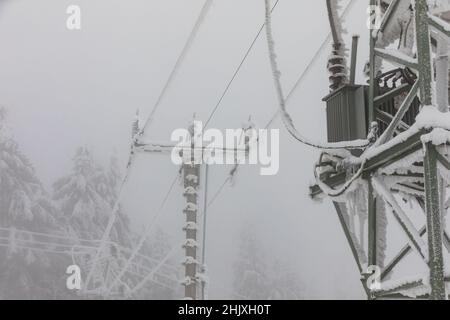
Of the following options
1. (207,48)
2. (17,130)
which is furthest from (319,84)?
(17,130)

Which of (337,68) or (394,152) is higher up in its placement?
(337,68)

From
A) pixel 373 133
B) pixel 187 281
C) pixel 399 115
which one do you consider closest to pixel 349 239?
pixel 373 133

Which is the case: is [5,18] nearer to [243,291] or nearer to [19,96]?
[19,96]

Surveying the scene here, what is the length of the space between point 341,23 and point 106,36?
7754 centimetres

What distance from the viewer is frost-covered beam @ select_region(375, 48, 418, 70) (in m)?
5.97

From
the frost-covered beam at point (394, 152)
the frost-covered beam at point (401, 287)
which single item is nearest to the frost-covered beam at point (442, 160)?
the frost-covered beam at point (394, 152)

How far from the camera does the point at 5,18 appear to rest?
231 feet

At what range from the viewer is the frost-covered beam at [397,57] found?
5.97m

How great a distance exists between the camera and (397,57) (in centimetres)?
648

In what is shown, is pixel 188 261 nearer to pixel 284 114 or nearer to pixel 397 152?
pixel 284 114

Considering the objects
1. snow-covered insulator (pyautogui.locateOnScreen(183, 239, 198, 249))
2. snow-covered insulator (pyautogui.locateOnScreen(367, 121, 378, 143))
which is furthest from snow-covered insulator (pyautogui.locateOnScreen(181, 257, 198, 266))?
snow-covered insulator (pyautogui.locateOnScreen(367, 121, 378, 143))

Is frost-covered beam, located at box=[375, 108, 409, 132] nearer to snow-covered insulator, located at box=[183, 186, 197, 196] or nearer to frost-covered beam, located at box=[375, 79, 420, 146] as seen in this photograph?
frost-covered beam, located at box=[375, 79, 420, 146]

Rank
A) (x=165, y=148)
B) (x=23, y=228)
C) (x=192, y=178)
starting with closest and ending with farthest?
(x=192, y=178), (x=165, y=148), (x=23, y=228)

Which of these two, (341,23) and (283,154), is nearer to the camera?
(341,23)
